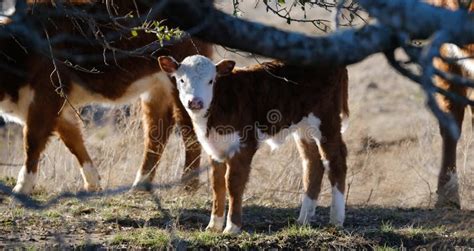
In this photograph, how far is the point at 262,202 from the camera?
932 cm

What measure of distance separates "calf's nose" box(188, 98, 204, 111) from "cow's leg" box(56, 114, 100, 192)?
2.77 metres

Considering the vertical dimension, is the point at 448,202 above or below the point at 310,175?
below

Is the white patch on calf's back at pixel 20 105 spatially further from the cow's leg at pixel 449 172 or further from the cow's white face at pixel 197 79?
the cow's leg at pixel 449 172

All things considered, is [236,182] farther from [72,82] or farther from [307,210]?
[72,82]

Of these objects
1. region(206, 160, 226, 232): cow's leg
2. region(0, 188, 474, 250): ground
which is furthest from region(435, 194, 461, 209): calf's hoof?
region(206, 160, 226, 232): cow's leg

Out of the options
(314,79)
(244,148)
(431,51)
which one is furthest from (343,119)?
(431,51)

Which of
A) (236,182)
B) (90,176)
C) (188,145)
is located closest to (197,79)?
(236,182)

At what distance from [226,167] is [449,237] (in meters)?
1.72

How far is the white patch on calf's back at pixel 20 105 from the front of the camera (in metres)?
9.30

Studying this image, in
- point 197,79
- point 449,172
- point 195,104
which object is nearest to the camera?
point 195,104

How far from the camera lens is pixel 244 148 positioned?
766 cm

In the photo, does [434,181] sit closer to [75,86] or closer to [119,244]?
[75,86]

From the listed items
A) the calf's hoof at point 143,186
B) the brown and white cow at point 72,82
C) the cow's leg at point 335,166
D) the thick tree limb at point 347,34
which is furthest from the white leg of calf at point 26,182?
the thick tree limb at point 347,34

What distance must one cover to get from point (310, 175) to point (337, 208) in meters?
0.38
